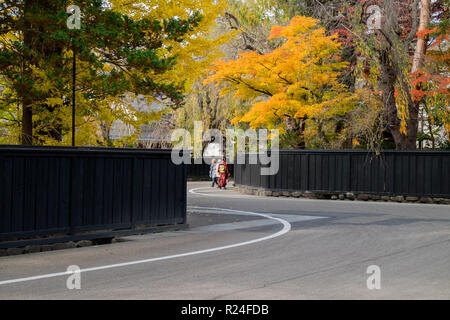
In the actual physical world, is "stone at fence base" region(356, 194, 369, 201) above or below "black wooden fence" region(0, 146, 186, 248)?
below

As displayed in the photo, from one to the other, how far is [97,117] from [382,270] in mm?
10843

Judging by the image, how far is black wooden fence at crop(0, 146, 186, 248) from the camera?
34.3ft

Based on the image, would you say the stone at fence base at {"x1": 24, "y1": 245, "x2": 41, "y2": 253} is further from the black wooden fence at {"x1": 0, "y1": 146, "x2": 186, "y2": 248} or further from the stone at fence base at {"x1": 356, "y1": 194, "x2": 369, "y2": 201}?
the stone at fence base at {"x1": 356, "y1": 194, "x2": 369, "y2": 201}

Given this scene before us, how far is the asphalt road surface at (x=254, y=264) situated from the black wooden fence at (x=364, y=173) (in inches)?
350

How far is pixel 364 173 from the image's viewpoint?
84.2 feet

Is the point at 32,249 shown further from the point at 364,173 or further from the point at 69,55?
the point at 364,173

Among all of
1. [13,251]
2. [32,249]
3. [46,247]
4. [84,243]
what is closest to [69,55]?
[84,243]

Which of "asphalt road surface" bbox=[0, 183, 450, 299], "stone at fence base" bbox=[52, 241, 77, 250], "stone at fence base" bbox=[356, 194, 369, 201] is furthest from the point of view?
"stone at fence base" bbox=[356, 194, 369, 201]

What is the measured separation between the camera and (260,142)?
36.0 meters

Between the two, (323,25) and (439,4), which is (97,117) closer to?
(323,25)

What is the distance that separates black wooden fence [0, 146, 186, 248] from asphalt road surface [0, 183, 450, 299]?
1.69 feet

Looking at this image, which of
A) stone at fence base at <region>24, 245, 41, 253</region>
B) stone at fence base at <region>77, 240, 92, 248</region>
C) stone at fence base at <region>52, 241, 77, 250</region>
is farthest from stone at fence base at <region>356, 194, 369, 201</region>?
stone at fence base at <region>24, 245, 41, 253</region>

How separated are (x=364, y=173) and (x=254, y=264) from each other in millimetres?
17441
